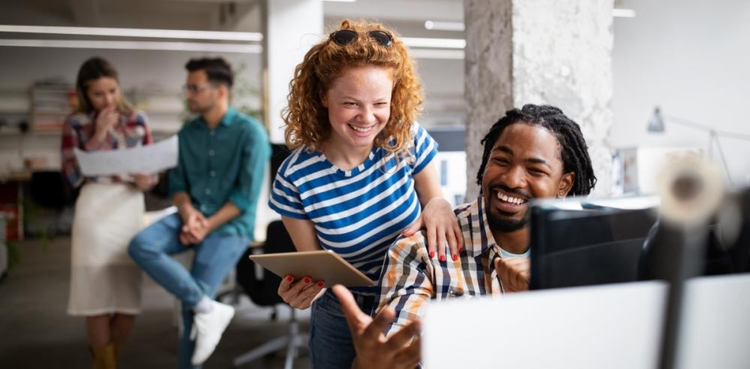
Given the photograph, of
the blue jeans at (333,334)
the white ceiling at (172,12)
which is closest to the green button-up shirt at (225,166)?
the blue jeans at (333,334)

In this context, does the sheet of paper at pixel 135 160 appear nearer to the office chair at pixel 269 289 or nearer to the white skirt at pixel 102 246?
the white skirt at pixel 102 246

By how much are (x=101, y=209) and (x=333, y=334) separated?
1.93m

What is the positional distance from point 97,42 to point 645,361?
11389 mm

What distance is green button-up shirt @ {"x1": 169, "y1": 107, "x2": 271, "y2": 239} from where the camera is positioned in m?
3.13

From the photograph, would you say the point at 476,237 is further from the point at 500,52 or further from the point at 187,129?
the point at 187,129

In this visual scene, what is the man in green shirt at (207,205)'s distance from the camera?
10.0ft

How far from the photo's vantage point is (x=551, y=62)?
2166mm

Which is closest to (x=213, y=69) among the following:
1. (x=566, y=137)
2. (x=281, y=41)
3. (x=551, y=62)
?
(x=551, y=62)

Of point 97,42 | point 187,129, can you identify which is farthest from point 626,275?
point 97,42

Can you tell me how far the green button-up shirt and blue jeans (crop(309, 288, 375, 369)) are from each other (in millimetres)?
1517

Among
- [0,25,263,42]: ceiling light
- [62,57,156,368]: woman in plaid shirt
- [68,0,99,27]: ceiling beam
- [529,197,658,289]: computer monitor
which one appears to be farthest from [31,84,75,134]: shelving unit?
[529,197,658,289]: computer monitor

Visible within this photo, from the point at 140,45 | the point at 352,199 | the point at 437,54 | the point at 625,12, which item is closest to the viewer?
the point at 352,199

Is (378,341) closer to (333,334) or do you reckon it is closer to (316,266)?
(316,266)

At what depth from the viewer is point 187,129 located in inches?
126
